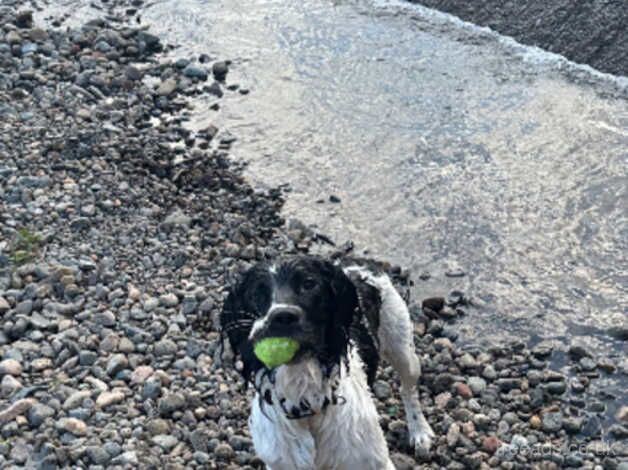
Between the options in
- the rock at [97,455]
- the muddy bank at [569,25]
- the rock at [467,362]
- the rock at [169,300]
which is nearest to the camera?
the rock at [97,455]

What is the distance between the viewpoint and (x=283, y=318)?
429 cm

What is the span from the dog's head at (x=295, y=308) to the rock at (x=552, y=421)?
2042 millimetres

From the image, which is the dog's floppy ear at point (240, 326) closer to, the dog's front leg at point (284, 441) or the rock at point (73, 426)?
the dog's front leg at point (284, 441)

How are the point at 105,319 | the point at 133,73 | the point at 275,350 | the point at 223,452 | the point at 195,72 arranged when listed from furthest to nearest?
the point at 195,72 → the point at 133,73 → the point at 105,319 → the point at 223,452 → the point at 275,350

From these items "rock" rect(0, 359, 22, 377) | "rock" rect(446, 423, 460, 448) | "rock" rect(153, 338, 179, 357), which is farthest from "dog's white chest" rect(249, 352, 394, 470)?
"rock" rect(0, 359, 22, 377)

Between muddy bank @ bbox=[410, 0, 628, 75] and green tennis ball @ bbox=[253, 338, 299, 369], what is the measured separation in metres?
9.13

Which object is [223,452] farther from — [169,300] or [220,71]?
[220,71]

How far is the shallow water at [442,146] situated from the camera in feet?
26.7

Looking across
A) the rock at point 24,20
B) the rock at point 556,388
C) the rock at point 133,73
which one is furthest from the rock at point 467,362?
the rock at point 24,20

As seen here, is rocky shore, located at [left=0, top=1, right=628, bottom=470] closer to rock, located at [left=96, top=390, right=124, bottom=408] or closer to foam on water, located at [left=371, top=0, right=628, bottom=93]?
rock, located at [left=96, top=390, right=124, bottom=408]

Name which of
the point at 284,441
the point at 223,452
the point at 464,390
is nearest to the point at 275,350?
the point at 284,441

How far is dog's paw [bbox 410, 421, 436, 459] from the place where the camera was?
19.6ft

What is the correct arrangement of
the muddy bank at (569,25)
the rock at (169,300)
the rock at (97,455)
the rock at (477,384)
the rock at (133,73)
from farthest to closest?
the muddy bank at (569,25), the rock at (133,73), the rock at (169,300), the rock at (477,384), the rock at (97,455)

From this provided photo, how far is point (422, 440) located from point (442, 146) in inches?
197
